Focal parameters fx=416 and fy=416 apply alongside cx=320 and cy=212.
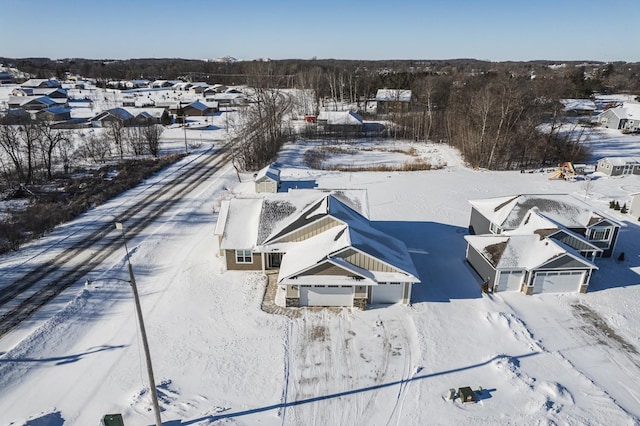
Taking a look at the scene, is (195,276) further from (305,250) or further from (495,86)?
(495,86)

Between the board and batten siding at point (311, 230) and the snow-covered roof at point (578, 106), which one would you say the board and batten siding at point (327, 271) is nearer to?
the board and batten siding at point (311, 230)

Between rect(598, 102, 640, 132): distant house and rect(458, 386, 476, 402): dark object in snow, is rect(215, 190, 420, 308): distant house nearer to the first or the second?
rect(458, 386, 476, 402): dark object in snow

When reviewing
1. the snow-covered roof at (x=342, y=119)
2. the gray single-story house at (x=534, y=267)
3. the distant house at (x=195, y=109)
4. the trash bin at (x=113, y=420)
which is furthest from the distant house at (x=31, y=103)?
the gray single-story house at (x=534, y=267)

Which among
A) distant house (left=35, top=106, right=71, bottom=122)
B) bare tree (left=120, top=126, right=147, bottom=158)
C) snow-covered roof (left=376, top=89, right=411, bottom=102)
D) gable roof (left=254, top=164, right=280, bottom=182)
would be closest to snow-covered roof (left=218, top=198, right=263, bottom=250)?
gable roof (left=254, top=164, right=280, bottom=182)

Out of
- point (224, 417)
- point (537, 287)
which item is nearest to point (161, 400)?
point (224, 417)

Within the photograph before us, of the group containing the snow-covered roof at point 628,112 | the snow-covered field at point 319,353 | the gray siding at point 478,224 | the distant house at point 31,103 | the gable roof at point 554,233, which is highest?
the snow-covered roof at point 628,112

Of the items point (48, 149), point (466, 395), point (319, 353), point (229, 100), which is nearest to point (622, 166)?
point (466, 395)

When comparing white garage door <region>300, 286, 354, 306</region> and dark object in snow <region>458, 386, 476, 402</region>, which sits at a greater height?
white garage door <region>300, 286, 354, 306</region>
